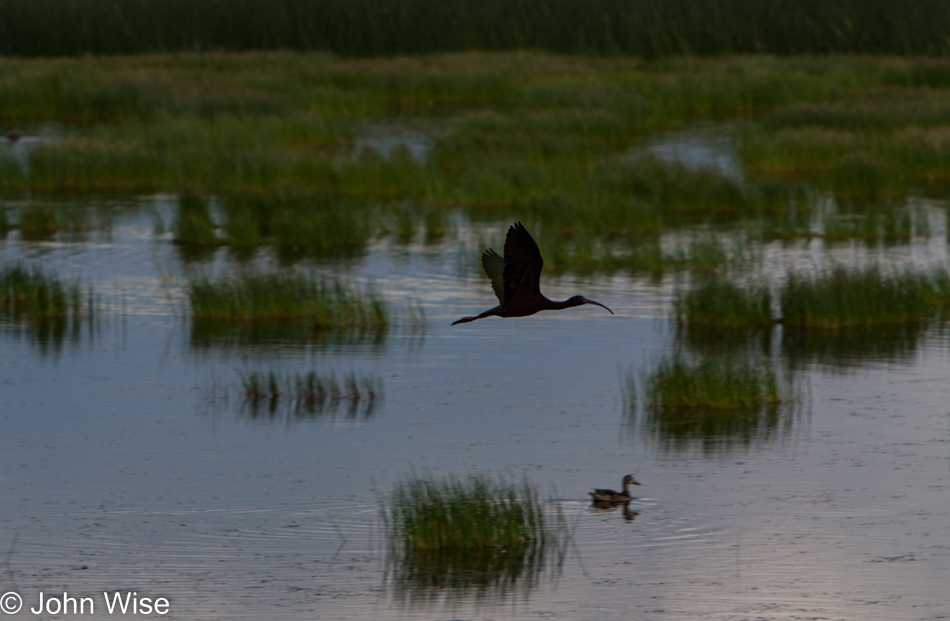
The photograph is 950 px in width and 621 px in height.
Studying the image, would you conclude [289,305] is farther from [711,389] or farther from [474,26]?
[474,26]

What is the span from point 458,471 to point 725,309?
604 centimetres

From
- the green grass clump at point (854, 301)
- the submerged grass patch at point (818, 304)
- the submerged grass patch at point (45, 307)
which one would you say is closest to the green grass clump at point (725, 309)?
the submerged grass patch at point (818, 304)

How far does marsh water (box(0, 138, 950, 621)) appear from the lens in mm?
9672

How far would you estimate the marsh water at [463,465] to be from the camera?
31.7ft

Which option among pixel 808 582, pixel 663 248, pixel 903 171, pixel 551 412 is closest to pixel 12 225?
pixel 663 248

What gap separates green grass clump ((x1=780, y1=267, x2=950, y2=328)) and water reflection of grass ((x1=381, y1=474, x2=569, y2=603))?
24.8ft

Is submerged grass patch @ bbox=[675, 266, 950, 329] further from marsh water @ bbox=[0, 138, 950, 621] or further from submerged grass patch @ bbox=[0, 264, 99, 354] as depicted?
submerged grass patch @ bbox=[0, 264, 99, 354]

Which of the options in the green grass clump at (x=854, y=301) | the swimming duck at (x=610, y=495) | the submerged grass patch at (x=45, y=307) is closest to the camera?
the swimming duck at (x=610, y=495)

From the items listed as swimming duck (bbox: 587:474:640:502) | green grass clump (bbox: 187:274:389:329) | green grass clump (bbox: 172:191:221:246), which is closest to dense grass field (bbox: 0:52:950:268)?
green grass clump (bbox: 172:191:221:246)

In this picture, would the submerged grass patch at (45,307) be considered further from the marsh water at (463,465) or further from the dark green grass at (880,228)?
the dark green grass at (880,228)

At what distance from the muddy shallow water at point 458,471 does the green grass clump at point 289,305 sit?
50 centimetres

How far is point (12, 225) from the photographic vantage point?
23781 millimetres

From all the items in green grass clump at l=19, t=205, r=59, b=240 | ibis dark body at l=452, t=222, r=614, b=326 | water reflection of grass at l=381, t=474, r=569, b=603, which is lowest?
water reflection of grass at l=381, t=474, r=569, b=603

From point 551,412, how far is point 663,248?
8.17 metres
